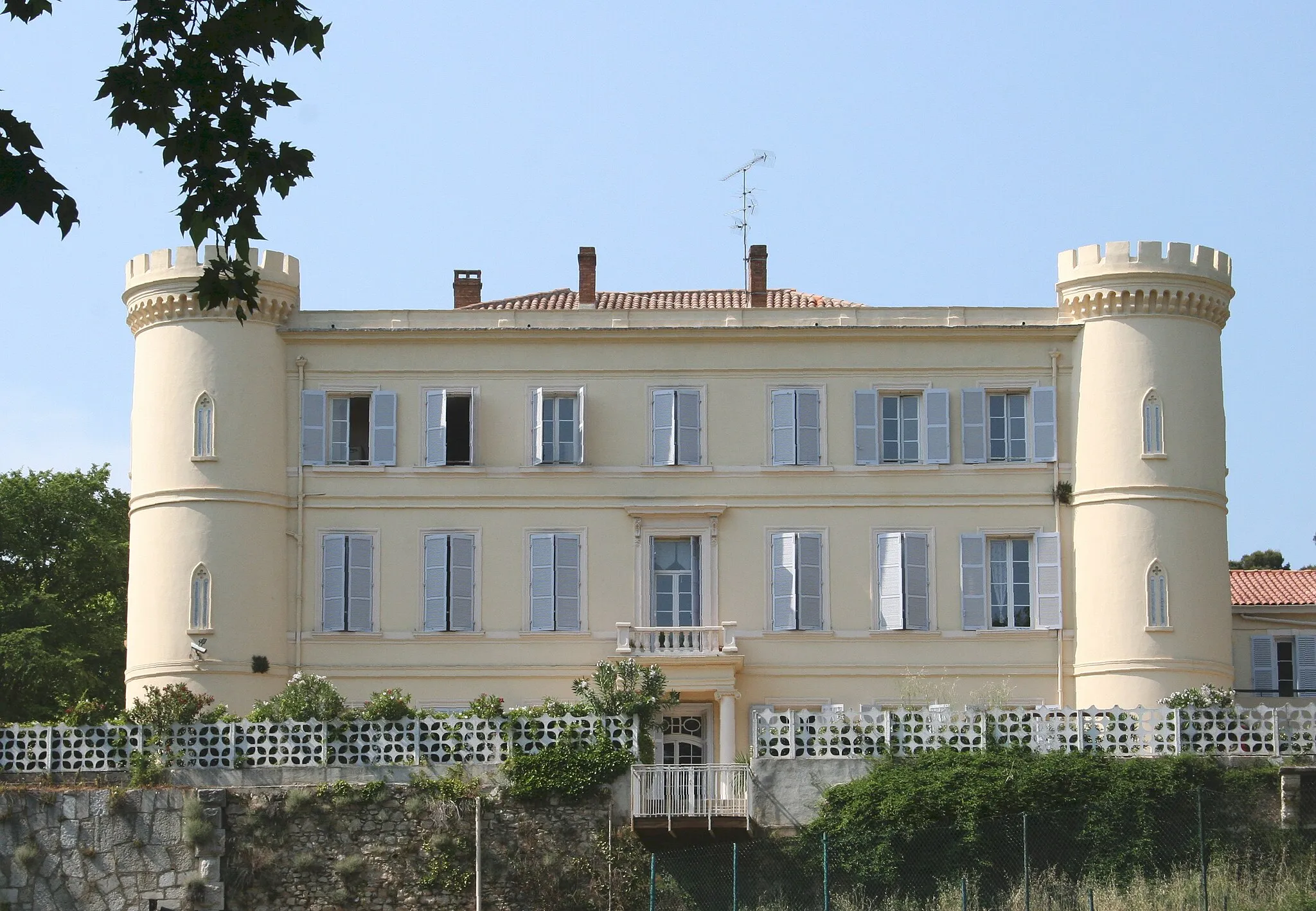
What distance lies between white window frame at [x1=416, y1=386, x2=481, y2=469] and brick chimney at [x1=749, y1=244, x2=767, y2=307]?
670 centimetres

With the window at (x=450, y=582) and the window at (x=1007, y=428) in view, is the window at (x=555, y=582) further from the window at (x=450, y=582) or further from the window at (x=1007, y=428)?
the window at (x=1007, y=428)

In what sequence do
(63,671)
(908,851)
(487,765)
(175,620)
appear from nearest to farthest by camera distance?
1. (908,851)
2. (487,765)
3. (175,620)
4. (63,671)

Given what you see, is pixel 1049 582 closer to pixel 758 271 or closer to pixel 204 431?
pixel 758 271

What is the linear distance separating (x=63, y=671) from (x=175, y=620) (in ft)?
32.9

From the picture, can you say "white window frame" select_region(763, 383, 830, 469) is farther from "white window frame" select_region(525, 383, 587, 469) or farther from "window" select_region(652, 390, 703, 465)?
"white window frame" select_region(525, 383, 587, 469)

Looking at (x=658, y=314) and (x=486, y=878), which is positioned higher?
(x=658, y=314)

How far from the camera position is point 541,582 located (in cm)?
3959

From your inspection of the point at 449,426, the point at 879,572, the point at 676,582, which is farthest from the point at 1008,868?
the point at 449,426

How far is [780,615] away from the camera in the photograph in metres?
39.5

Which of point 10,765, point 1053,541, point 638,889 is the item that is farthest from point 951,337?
point 10,765

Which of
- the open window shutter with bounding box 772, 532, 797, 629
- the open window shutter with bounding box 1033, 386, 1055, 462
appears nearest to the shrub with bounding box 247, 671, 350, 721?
the open window shutter with bounding box 772, 532, 797, 629

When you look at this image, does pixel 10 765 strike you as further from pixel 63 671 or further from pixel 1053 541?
pixel 1053 541

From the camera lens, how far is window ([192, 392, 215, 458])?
3941cm

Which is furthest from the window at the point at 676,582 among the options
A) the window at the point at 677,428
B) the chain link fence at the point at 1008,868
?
the chain link fence at the point at 1008,868
